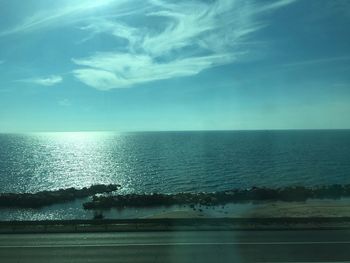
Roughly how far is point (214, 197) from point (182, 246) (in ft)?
131

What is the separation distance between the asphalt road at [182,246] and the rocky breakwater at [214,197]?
32932 millimetres

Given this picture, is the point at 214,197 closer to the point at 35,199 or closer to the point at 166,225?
the point at 35,199

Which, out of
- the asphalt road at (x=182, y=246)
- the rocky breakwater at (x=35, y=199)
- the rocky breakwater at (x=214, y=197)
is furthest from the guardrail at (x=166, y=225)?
the rocky breakwater at (x=35, y=199)

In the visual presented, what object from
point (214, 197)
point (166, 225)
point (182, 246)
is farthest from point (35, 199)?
point (182, 246)

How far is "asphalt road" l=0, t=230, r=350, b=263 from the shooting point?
16.3 metres

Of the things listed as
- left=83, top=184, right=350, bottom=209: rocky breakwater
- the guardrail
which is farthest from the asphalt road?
left=83, top=184, right=350, bottom=209: rocky breakwater

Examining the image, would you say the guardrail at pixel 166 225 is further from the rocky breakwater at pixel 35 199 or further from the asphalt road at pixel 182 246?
the rocky breakwater at pixel 35 199

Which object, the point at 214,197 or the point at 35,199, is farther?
the point at 214,197

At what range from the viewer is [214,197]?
5788 centimetres

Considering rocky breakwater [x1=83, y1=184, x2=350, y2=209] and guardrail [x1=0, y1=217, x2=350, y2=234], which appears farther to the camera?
rocky breakwater [x1=83, y1=184, x2=350, y2=209]

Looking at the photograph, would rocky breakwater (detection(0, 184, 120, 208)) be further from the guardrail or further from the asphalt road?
the asphalt road

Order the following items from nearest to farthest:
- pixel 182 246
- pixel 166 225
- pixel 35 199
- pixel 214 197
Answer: pixel 182 246 → pixel 166 225 → pixel 35 199 → pixel 214 197

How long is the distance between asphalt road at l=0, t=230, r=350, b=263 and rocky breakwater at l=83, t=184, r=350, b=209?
32.9 m

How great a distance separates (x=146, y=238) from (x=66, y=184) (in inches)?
2749
